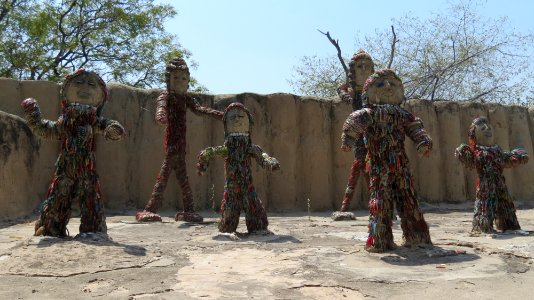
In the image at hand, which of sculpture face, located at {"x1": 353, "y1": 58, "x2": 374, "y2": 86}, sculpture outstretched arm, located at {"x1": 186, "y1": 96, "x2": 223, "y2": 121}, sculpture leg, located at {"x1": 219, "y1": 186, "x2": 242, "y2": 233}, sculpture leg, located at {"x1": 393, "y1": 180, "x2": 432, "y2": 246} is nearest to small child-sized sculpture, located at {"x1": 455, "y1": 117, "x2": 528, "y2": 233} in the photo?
sculpture leg, located at {"x1": 393, "y1": 180, "x2": 432, "y2": 246}

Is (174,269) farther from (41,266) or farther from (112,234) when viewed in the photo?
(112,234)

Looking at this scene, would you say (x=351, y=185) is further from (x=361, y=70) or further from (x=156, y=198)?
(x=156, y=198)

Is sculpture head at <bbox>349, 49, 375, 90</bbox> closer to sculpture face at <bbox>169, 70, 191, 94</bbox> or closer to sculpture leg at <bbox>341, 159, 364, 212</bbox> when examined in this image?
sculpture leg at <bbox>341, 159, 364, 212</bbox>

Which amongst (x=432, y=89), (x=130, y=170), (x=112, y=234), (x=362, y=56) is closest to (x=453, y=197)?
(x=362, y=56)

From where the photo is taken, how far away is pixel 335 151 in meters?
7.14

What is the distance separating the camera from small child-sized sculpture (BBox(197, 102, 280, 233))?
429 cm

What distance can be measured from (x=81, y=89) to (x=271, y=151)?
11.6 feet

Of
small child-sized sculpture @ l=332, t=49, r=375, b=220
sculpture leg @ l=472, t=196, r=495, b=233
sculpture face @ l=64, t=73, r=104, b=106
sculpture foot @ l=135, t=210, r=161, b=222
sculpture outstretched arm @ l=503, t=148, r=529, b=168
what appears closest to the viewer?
sculpture face @ l=64, t=73, r=104, b=106

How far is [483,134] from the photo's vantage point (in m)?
4.46

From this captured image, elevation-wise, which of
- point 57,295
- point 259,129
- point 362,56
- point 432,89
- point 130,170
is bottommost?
point 57,295

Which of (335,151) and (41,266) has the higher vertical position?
(335,151)

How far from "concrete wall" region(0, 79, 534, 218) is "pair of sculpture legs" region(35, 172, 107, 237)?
2.15 m

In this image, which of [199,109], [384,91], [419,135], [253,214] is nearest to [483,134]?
[419,135]

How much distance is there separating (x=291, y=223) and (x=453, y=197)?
3357 mm
